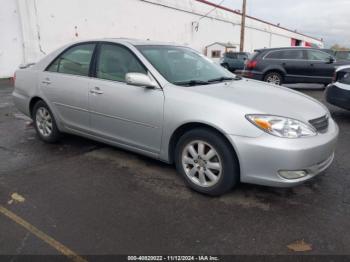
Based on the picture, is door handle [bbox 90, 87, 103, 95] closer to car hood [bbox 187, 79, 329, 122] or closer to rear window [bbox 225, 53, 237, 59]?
car hood [bbox 187, 79, 329, 122]

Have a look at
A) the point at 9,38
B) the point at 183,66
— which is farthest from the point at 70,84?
the point at 9,38

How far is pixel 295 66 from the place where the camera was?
1087 cm

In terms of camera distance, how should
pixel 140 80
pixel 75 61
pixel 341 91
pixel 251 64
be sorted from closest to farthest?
1. pixel 140 80
2. pixel 75 61
3. pixel 341 91
4. pixel 251 64

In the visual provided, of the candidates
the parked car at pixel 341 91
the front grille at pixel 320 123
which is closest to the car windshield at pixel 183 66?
the front grille at pixel 320 123

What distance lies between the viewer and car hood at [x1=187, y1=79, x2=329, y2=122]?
301cm

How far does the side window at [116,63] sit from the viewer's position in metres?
3.75

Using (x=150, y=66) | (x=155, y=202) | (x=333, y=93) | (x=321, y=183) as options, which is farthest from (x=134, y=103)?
(x=333, y=93)

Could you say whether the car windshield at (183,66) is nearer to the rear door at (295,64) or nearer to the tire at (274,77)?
the tire at (274,77)

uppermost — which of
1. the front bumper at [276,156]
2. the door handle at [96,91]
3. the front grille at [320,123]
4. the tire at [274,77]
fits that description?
the door handle at [96,91]

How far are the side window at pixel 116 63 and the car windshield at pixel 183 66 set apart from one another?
0.52 ft

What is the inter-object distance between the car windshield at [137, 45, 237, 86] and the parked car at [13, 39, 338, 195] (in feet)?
0.05

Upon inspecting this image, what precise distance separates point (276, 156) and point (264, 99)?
73cm

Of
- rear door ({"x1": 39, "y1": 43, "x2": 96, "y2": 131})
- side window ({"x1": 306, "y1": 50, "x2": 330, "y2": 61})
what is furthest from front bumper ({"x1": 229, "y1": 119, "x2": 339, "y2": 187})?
side window ({"x1": 306, "y1": 50, "x2": 330, "y2": 61})

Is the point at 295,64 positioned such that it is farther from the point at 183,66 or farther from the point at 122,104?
the point at 122,104
